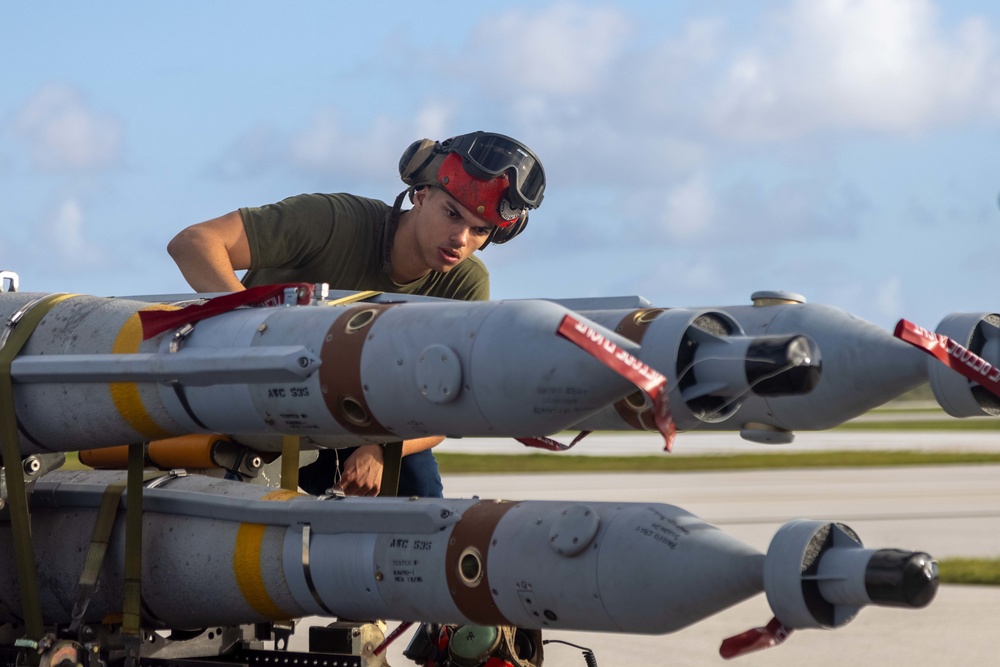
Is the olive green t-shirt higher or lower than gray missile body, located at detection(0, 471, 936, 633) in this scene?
higher

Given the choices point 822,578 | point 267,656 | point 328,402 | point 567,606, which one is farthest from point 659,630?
point 267,656

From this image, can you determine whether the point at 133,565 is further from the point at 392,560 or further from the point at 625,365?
the point at 625,365

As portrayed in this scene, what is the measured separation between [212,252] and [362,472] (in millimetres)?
1253

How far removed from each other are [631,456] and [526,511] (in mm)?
23816

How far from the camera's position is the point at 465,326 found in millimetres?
4543

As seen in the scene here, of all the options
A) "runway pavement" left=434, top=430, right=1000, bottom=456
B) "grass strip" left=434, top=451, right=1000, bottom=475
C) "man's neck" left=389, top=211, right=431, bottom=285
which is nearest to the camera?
"man's neck" left=389, top=211, right=431, bottom=285

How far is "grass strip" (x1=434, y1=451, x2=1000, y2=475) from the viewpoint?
24781 mm

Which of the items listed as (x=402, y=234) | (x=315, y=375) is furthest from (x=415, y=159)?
(x=315, y=375)

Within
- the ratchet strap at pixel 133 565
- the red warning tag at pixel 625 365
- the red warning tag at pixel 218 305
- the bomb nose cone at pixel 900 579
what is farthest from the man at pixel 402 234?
the bomb nose cone at pixel 900 579

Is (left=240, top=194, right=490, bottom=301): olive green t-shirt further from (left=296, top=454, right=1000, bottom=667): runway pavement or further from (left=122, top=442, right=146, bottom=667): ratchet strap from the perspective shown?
(left=296, top=454, right=1000, bottom=667): runway pavement

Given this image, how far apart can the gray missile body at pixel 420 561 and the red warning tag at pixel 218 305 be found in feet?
2.70

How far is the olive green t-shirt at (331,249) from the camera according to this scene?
20.5ft

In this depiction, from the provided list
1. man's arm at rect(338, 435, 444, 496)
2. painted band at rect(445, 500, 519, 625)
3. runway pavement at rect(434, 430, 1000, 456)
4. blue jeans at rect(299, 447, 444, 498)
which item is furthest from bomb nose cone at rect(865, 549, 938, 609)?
runway pavement at rect(434, 430, 1000, 456)

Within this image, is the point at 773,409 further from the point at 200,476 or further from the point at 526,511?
the point at 200,476
